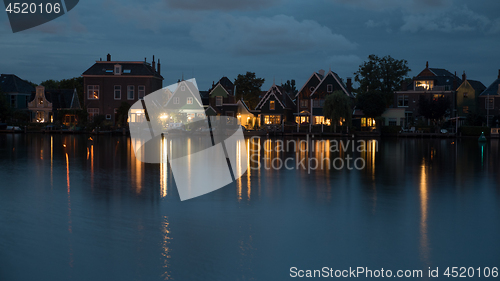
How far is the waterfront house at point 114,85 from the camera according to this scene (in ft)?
224

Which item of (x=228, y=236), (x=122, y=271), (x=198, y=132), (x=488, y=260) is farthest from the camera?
(x=198, y=132)

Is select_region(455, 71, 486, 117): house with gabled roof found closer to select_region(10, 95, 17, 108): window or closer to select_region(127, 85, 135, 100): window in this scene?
A: select_region(127, 85, 135, 100): window

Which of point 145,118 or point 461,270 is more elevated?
point 145,118

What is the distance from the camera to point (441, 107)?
6525cm

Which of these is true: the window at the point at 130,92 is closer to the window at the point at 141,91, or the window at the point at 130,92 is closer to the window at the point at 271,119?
the window at the point at 141,91

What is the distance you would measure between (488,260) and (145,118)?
195 ft

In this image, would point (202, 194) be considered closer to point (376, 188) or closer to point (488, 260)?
point (376, 188)

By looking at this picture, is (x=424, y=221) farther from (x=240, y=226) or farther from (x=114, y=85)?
(x=114, y=85)

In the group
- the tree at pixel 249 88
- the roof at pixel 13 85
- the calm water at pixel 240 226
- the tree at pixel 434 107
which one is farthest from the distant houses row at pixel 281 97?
the calm water at pixel 240 226

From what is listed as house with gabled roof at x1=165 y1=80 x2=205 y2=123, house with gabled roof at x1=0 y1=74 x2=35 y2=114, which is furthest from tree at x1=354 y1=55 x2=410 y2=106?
house with gabled roof at x1=0 y1=74 x2=35 y2=114

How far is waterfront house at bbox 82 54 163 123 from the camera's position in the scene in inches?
2689

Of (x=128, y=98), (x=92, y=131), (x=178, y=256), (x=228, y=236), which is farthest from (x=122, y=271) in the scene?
(x=128, y=98)

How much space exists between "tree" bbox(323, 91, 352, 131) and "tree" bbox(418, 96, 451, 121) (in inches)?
460

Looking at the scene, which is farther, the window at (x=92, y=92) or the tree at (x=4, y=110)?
the window at (x=92, y=92)
